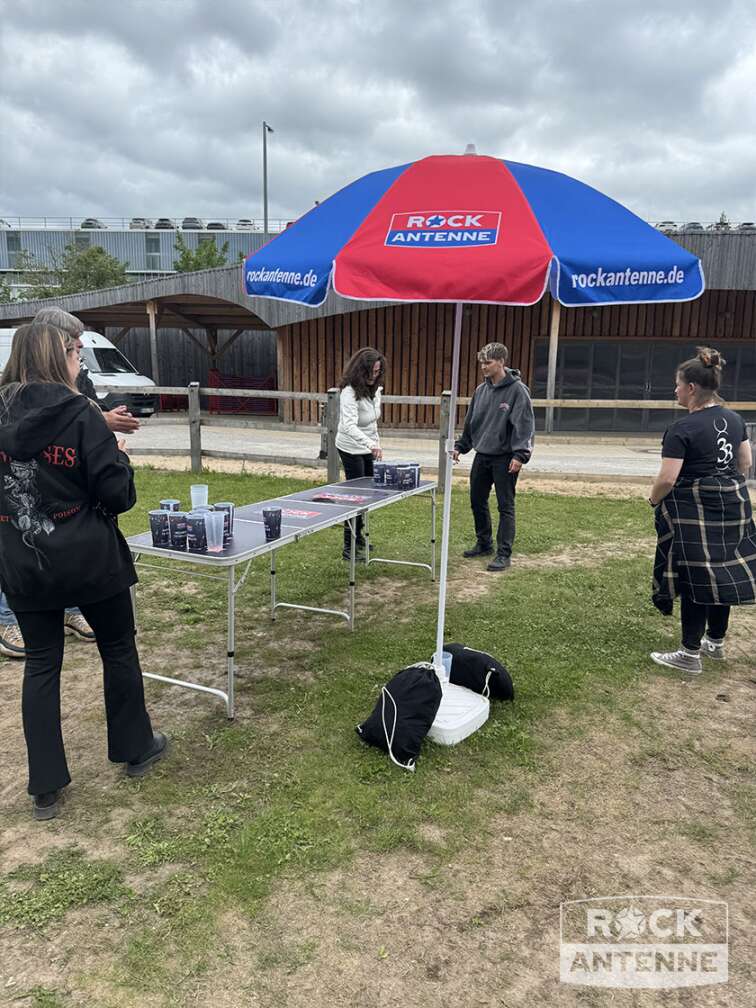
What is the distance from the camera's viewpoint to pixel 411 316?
682 inches

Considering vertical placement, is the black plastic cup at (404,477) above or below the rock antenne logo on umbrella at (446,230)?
below

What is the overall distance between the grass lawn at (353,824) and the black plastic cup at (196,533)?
903 millimetres

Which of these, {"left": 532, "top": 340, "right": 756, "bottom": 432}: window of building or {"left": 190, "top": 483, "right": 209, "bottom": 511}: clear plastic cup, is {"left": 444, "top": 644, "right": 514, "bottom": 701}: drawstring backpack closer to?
{"left": 190, "top": 483, "right": 209, "bottom": 511}: clear plastic cup

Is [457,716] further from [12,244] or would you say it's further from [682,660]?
[12,244]

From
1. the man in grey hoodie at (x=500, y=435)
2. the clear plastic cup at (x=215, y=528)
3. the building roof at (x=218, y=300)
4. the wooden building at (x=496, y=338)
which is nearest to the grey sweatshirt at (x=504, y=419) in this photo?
the man in grey hoodie at (x=500, y=435)

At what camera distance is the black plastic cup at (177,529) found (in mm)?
3271

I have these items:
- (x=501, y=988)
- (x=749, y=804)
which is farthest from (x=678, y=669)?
(x=501, y=988)

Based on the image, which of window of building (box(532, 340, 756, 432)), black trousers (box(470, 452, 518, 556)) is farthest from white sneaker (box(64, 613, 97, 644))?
window of building (box(532, 340, 756, 432))

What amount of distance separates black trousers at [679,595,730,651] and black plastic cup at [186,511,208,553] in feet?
8.57

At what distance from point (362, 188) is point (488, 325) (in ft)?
46.6

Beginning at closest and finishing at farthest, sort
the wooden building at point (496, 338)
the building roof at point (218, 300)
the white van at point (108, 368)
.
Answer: the building roof at point (218, 300) → the wooden building at point (496, 338) → the white van at point (108, 368)

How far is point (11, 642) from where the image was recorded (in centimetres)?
423

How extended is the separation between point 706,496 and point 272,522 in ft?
7.48

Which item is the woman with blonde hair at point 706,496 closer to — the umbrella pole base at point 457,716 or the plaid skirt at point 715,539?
the plaid skirt at point 715,539
